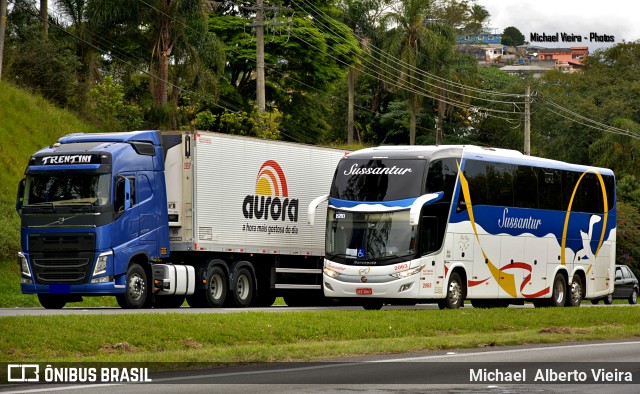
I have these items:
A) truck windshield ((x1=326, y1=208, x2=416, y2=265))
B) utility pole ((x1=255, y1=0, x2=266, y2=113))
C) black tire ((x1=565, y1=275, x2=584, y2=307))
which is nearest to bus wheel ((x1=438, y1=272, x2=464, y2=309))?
truck windshield ((x1=326, y1=208, x2=416, y2=265))

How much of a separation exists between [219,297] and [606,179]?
14.5m

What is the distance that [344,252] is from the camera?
30641 millimetres

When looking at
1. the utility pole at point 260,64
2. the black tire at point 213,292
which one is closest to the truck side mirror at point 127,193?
the black tire at point 213,292

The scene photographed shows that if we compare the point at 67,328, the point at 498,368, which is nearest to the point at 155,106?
the point at 67,328

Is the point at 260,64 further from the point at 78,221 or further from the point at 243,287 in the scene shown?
the point at 78,221

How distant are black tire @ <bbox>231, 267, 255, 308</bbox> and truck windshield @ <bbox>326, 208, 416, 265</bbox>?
2.59 m

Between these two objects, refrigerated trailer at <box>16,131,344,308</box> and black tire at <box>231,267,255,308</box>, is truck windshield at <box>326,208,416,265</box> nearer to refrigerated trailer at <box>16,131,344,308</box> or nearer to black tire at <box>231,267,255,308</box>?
black tire at <box>231,267,255,308</box>

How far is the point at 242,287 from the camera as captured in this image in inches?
1264

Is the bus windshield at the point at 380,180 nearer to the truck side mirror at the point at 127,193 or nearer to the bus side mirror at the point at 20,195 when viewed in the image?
the truck side mirror at the point at 127,193

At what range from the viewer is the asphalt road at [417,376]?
14242 millimetres

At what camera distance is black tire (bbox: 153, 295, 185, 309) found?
3109 cm

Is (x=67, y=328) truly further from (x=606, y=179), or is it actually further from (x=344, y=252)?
(x=606, y=179)

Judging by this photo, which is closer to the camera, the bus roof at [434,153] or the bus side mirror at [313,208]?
the bus roof at [434,153]

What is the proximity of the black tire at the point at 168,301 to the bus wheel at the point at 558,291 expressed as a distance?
36.9 ft
